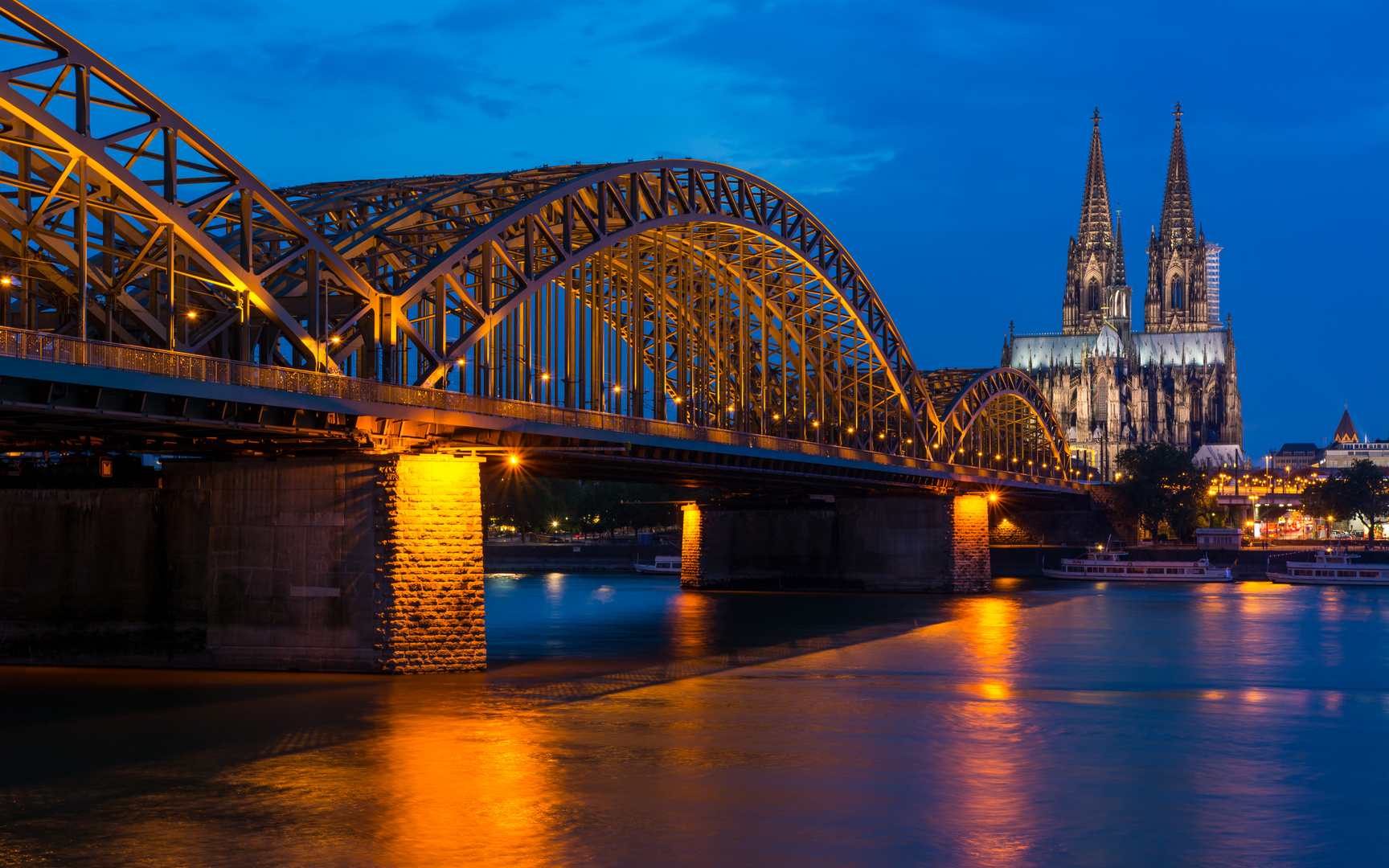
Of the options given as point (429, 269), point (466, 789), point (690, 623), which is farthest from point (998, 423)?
point (466, 789)

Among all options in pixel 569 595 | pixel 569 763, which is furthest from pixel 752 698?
pixel 569 595

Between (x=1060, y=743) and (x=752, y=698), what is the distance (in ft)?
33.1

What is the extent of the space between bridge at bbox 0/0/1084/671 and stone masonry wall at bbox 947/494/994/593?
15456 millimetres

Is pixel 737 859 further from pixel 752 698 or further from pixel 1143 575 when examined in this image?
pixel 1143 575

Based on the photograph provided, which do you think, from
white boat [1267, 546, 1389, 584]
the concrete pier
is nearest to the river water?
the concrete pier

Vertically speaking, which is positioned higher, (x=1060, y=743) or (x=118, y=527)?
(x=118, y=527)

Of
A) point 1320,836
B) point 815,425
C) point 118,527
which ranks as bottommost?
point 1320,836

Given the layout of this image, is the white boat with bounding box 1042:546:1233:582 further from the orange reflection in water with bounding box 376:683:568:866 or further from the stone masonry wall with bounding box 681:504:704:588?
the orange reflection in water with bounding box 376:683:568:866

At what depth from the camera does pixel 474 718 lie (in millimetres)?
35312

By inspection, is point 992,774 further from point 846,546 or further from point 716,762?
point 846,546

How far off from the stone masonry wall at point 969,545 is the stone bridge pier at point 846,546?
0.08 m

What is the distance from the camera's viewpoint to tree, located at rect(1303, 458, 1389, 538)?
6855 inches

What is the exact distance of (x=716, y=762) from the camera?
Answer: 29578 mm

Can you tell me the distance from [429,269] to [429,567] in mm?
10769
